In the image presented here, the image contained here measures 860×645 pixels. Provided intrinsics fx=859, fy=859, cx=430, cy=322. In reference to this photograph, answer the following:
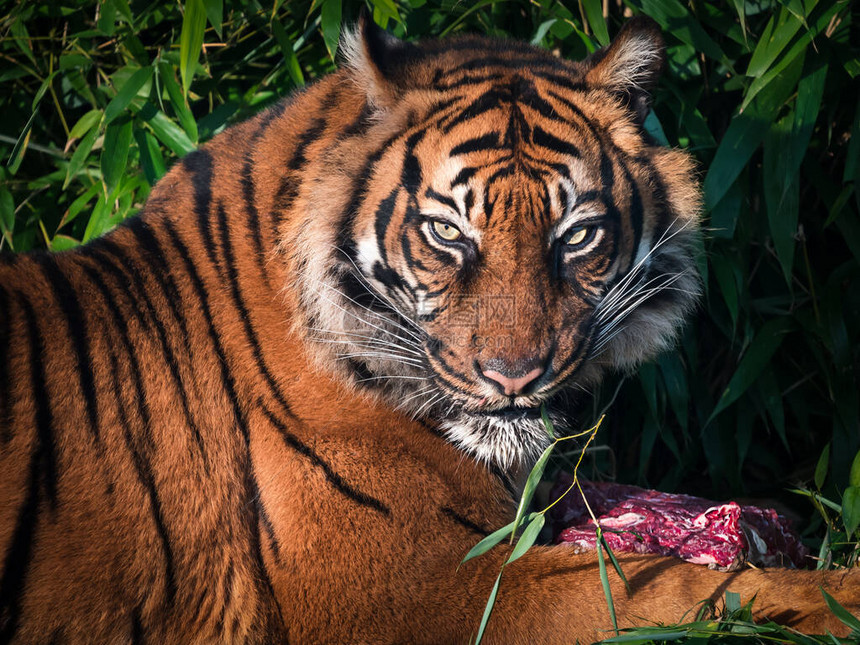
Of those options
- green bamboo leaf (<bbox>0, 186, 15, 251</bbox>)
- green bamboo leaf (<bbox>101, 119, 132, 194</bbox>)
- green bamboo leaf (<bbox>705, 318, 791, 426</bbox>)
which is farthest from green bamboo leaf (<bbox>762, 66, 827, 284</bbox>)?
green bamboo leaf (<bbox>0, 186, 15, 251</bbox>)

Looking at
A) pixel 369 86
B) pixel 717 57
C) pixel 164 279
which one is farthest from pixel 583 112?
pixel 164 279

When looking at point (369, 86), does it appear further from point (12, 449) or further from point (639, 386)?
point (639, 386)

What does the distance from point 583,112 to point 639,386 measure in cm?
116

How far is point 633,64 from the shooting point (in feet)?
5.01

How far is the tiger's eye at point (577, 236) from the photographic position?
1.44 meters

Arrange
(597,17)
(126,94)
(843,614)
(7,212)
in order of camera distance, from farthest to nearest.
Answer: (7,212) < (126,94) < (597,17) < (843,614)

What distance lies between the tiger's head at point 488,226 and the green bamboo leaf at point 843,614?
0.49 meters

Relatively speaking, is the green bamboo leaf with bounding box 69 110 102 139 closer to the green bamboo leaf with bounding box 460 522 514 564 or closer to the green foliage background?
the green foliage background

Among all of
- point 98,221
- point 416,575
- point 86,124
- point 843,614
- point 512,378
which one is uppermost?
point 86,124

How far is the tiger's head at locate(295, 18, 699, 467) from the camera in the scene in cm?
139

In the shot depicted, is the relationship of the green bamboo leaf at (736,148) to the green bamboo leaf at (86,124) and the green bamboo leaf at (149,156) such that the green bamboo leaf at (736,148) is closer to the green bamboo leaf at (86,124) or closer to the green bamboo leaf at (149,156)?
the green bamboo leaf at (149,156)

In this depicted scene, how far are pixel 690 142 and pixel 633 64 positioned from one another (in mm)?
870

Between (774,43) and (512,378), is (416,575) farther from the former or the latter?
(774,43)

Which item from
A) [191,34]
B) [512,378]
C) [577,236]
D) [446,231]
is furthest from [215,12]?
[512,378]
